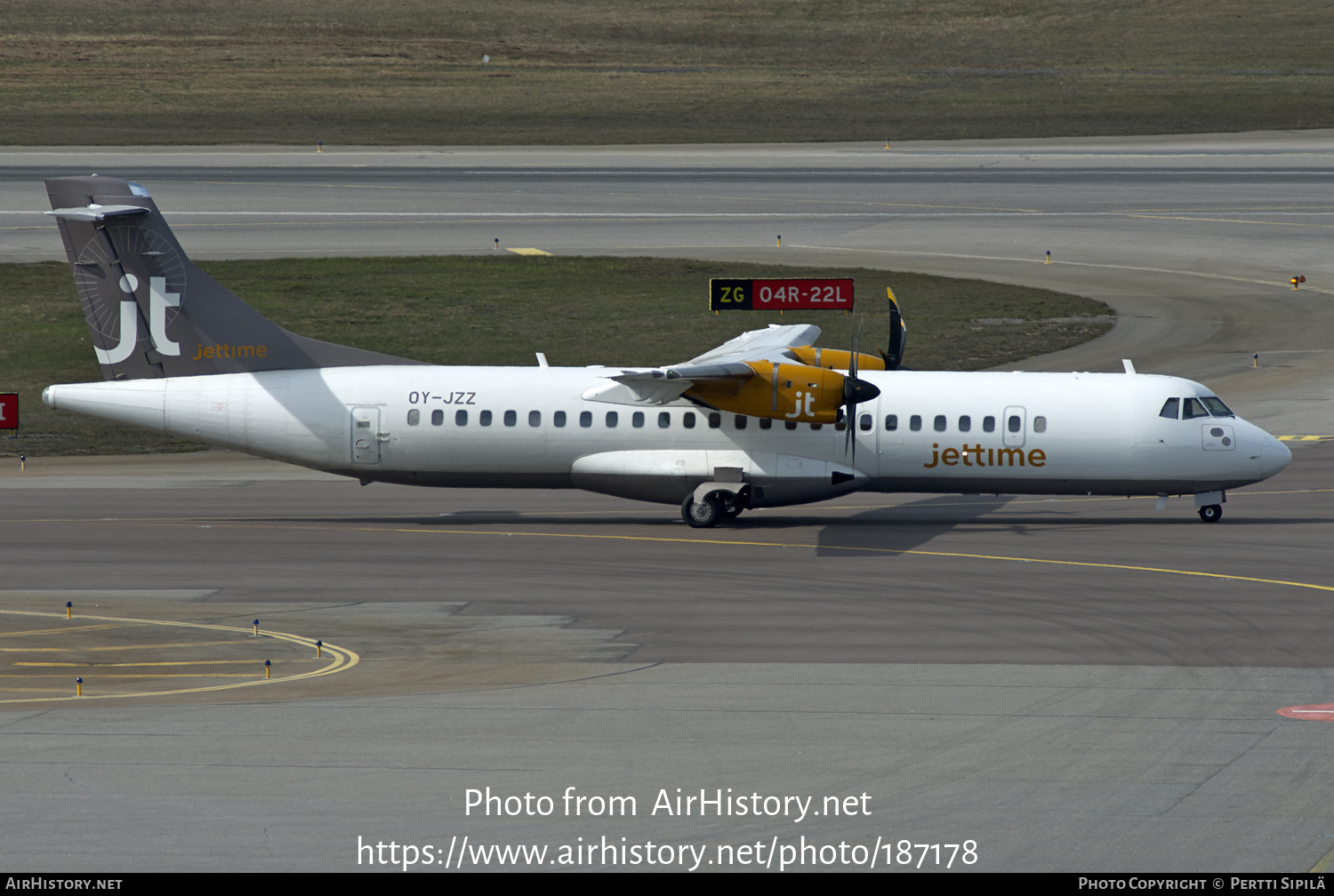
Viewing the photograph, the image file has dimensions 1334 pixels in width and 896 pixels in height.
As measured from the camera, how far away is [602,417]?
105 ft

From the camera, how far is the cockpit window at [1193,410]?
1234 inches

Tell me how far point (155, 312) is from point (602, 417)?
1000 cm

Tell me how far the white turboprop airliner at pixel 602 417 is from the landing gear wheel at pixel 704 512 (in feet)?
0.10

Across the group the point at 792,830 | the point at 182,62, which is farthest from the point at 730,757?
the point at 182,62

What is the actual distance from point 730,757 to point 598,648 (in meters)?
5.70

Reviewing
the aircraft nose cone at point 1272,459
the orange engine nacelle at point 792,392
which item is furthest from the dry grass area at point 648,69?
the aircraft nose cone at point 1272,459

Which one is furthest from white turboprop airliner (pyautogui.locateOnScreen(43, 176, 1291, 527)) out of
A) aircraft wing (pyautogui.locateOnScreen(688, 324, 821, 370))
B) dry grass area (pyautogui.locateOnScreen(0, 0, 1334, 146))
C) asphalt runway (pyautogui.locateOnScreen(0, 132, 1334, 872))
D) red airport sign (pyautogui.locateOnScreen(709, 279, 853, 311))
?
dry grass area (pyautogui.locateOnScreen(0, 0, 1334, 146))

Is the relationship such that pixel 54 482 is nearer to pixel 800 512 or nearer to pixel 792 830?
pixel 800 512

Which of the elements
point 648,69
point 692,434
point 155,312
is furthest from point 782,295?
point 648,69

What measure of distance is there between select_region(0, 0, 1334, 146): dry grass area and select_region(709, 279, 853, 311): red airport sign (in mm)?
59835

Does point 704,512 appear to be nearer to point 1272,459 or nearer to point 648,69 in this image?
point 1272,459

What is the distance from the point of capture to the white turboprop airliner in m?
31.2

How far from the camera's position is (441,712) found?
18.7 metres

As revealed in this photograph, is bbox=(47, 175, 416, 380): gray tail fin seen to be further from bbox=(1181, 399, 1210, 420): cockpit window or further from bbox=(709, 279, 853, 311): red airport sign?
bbox=(1181, 399, 1210, 420): cockpit window
